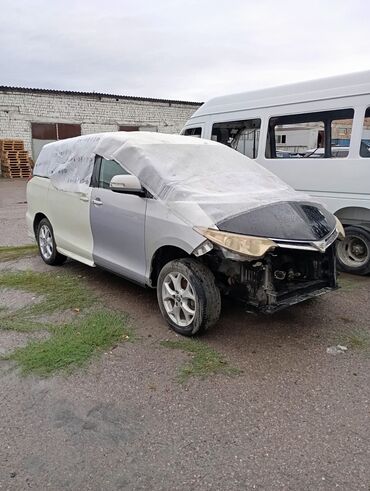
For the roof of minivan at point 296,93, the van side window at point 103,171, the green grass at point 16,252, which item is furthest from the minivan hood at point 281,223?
the green grass at point 16,252

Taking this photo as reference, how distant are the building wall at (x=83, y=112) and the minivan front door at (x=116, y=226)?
1993cm

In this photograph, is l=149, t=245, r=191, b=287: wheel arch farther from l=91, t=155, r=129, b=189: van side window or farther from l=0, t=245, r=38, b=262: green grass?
l=0, t=245, r=38, b=262: green grass

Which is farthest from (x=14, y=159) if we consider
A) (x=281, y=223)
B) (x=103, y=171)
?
(x=281, y=223)

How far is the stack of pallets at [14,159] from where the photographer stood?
22.5 m

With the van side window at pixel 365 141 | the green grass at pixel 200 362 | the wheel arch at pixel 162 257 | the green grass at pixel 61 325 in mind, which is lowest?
the green grass at pixel 200 362

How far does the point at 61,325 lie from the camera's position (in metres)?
4.26

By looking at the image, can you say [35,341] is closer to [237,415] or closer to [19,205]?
[237,415]

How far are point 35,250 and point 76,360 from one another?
14.0 feet

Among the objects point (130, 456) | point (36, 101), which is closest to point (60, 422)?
point (130, 456)

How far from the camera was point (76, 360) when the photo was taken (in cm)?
359

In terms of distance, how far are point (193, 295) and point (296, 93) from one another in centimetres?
422

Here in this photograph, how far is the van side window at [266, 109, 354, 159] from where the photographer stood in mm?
6133

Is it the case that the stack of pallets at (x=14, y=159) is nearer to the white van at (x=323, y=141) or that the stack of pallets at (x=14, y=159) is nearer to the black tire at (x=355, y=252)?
the white van at (x=323, y=141)

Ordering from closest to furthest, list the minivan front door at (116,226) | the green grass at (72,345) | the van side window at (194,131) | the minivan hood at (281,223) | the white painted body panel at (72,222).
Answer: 1. the green grass at (72,345)
2. the minivan hood at (281,223)
3. the minivan front door at (116,226)
4. the white painted body panel at (72,222)
5. the van side window at (194,131)
